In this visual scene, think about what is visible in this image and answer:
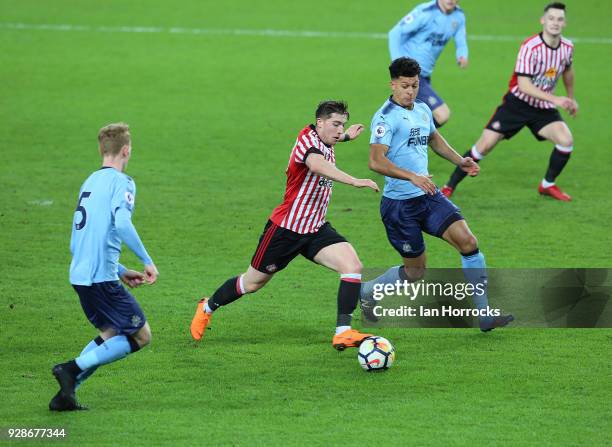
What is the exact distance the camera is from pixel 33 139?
16.2 m

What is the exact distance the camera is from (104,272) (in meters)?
7.12

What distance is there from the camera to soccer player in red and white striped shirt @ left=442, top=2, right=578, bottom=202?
42.1 feet

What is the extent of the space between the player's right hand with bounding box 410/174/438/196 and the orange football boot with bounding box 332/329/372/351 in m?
1.14

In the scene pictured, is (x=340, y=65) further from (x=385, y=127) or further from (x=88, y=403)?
(x=88, y=403)

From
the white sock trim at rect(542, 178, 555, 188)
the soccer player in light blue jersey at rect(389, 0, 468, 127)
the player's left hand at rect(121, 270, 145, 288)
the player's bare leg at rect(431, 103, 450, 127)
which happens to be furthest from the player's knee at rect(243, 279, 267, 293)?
the white sock trim at rect(542, 178, 555, 188)

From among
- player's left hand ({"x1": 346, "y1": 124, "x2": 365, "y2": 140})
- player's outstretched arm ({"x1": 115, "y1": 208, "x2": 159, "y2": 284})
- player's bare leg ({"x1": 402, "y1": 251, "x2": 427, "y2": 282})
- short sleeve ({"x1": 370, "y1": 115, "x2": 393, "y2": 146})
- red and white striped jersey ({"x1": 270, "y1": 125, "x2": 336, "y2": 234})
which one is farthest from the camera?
player's bare leg ({"x1": 402, "y1": 251, "x2": 427, "y2": 282})

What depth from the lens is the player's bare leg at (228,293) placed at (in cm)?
879

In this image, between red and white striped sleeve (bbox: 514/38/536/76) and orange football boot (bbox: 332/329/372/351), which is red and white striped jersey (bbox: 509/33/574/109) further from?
orange football boot (bbox: 332/329/372/351)

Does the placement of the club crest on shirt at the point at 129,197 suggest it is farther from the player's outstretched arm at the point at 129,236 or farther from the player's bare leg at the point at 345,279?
the player's bare leg at the point at 345,279

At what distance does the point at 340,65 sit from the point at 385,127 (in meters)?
12.7

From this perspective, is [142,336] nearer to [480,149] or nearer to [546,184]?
[480,149]

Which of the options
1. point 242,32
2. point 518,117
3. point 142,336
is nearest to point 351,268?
point 142,336

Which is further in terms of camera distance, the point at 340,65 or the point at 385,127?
the point at 340,65

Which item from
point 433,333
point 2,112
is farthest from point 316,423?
point 2,112
